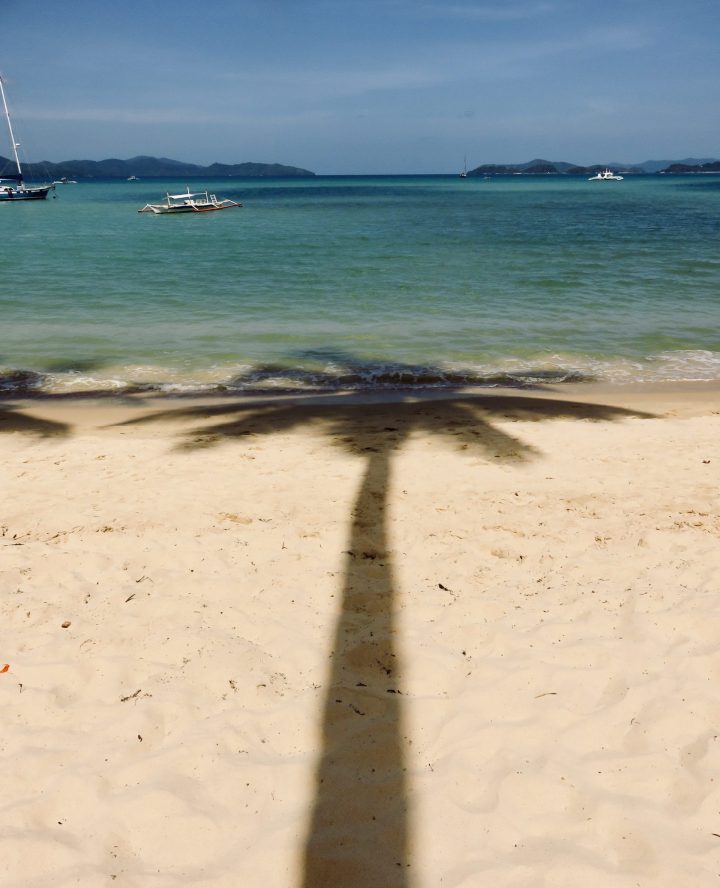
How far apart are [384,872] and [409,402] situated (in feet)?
26.0

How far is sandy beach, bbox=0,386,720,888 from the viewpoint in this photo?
109 inches

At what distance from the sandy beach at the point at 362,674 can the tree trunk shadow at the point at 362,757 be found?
0.5 inches

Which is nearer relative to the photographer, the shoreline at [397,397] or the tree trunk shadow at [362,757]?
the tree trunk shadow at [362,757]

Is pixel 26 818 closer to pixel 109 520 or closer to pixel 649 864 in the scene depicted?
pixel 649 864

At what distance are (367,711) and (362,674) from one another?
0.30 metres

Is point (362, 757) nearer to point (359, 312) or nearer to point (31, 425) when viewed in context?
point (31, 425)

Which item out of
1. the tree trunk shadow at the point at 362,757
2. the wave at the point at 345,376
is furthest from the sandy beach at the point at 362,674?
the wave at the point at 345,376

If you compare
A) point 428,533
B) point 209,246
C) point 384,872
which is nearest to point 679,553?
point 428,533

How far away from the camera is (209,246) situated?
33.1 meters

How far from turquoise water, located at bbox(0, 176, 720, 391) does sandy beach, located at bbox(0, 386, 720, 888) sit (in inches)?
213

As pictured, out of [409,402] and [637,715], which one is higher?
[637,715]

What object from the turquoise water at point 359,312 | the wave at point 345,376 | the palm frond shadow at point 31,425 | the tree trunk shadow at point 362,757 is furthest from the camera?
the turquoise water at point 359,312

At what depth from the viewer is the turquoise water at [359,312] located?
1210 centimetres

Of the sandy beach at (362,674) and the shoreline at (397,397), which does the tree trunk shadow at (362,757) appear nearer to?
the sandy beach at (362,674)
